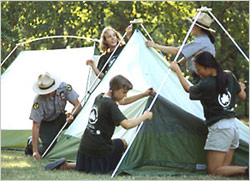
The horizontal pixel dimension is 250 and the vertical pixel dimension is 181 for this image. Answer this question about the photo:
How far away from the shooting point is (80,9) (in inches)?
487

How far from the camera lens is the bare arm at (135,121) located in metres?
4.52

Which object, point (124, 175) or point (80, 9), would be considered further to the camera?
point (80, 9)

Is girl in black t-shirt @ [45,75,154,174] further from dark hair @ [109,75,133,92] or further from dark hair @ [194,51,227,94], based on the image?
dark hair @ [194,51,227,94]

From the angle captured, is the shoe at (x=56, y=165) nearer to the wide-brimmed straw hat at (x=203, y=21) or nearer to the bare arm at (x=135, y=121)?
the bare arm at (x=135, y=121)

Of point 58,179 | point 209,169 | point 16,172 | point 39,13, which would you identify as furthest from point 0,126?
point 39,13

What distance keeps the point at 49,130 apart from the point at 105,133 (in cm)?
163

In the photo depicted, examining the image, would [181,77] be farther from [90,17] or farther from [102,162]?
[90,17]

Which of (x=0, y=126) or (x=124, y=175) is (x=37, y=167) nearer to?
(x=124, y=175)

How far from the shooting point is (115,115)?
14.9 ft

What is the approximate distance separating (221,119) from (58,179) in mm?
1568

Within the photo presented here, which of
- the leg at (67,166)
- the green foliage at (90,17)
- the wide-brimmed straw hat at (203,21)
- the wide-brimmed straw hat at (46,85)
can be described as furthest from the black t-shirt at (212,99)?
the green foliage at (90,17)

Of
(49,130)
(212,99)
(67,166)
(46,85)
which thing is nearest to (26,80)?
(49,130)

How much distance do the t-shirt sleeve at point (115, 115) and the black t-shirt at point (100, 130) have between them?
22 millimetres

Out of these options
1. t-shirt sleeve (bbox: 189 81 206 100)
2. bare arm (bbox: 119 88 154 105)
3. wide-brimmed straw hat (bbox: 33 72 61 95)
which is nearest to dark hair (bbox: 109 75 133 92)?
bare arm (bbox: 119 88 154 105)
